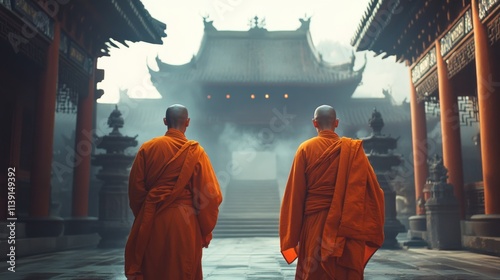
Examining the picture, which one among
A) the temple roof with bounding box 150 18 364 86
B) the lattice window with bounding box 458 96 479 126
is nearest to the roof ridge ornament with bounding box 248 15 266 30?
the temple roof with bounding box 150 18 364 86

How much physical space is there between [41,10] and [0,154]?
407 cm

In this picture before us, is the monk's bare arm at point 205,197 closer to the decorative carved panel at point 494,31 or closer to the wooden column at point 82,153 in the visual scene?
the decorative carved panel at point 494,31

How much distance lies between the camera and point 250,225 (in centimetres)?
1895

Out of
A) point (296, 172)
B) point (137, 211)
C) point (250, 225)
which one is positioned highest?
point (296, 172)

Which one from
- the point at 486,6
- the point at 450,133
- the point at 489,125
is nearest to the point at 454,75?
the point at 450,133

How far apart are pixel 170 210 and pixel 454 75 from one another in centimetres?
1018

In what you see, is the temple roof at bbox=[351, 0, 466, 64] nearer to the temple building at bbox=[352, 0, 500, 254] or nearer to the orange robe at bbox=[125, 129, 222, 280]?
the temple building at bbox=[352, 0, 500, 254]

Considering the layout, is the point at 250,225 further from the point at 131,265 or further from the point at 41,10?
the point at 131,265

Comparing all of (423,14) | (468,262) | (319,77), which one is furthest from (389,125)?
(468,262)

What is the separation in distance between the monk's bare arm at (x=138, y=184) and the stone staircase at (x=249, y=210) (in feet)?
44.7

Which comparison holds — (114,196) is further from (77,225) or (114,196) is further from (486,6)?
(486,6)

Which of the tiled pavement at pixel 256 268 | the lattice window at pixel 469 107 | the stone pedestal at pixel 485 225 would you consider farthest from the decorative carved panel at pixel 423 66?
the tiled pavement at pixel 256 268

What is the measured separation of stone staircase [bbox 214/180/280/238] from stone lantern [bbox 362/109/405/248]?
6179 millimetres

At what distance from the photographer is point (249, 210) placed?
22469 mm
